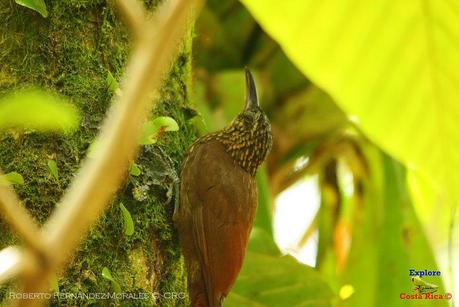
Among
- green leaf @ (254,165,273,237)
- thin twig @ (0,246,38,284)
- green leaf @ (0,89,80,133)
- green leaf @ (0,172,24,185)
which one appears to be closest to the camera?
thin twig @ (0,246,38,284)

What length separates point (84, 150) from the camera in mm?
2080

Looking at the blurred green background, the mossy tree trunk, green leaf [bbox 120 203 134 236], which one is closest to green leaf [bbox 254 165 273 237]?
the blurred green background

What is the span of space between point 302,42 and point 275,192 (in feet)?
11.1

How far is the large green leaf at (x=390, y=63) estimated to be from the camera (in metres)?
0.54

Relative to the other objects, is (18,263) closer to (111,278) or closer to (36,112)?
(36,112)

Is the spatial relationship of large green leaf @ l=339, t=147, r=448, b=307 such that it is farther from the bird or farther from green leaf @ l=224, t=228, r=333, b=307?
the bird

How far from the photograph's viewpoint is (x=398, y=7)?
0.62m

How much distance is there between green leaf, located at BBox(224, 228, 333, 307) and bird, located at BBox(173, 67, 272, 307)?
16cm

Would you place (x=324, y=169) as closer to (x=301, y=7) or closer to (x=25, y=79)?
(x=25, y=79)

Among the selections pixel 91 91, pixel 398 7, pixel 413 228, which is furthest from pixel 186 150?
pixel 398 7

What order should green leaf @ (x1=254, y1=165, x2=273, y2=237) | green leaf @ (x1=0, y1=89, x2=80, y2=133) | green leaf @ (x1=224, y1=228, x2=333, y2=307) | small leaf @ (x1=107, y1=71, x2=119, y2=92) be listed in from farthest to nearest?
1. green leaf @ (x1=254, y1=165, x2=273, y2=237)
2. green leaf @ (x1=224, y1=228, x2=333, y2=307)
3. small leaf @ (x1=107, y1=71, x2=119, y2=92)
4. green leaf @ (x1=0, y1=89, x2=80, y2=133)

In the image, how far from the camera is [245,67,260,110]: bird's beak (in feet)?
11.5

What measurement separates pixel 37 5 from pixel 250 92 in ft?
5.40

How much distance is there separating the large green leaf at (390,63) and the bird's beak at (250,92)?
288 centimetres
